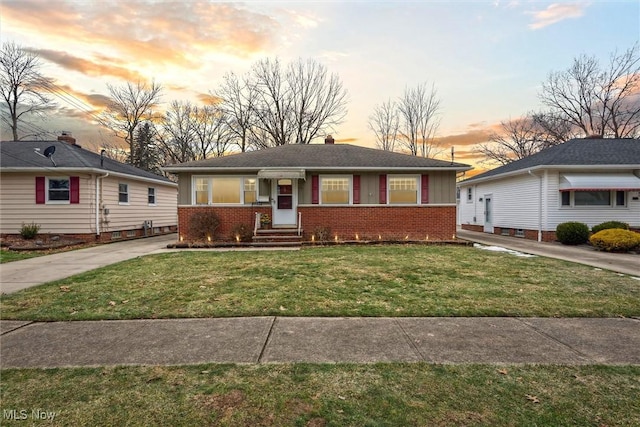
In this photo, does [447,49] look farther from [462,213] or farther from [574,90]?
[574,90]

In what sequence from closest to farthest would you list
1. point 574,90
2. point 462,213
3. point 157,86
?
point 462,213 < point 574,90 < point 157,86

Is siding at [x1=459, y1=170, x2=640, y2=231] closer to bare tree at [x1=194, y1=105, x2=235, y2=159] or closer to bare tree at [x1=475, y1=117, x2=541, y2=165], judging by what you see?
bare tree at [x1=475, y1=117, x2=541, y2=165]

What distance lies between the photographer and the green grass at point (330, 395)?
83.7 inches

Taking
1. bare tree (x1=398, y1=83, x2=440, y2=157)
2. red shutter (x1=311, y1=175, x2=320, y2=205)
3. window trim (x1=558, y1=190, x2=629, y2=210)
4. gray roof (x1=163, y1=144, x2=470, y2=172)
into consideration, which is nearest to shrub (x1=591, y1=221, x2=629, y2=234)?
window trim (x1=558, y1=190, x2=629, y2=210)

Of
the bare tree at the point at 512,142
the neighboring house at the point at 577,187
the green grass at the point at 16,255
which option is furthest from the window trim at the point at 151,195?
the bare tree at the point at 512,142

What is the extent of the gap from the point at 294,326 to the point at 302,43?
→ 14.0 metres

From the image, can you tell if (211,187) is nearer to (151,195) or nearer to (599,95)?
(151,195)

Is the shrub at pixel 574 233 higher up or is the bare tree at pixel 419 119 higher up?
the bare tree at pixel 419 119

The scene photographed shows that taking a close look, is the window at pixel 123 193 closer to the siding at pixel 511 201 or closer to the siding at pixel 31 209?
the siding at pixel 31 209

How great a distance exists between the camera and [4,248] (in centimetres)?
1178

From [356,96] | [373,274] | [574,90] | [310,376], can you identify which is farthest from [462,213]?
[310,376]

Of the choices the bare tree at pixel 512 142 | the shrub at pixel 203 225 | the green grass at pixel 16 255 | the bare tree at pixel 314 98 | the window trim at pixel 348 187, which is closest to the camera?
the green grass at pixel 16 255

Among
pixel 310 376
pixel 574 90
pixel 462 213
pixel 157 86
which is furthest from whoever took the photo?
pixel 157 86

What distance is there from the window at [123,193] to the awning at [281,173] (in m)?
7.67
